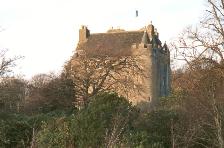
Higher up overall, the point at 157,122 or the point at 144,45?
the point at 144,45

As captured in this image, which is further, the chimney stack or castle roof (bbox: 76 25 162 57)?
the chimney stack

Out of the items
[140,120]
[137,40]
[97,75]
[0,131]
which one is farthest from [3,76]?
[137,40]

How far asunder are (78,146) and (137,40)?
1643 inches

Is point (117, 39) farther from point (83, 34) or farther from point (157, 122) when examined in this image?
point (157, 122)

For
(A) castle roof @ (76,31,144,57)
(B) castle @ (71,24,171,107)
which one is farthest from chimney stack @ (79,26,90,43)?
(A) castle roof @ (76,31,144,57)

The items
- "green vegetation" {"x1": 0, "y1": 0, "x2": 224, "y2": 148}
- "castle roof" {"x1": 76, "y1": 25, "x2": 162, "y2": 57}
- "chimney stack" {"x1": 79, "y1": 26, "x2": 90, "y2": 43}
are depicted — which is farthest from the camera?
"chimney stack" {"x1": 79, "y1": 26, "x2": 90, "y2": 43}

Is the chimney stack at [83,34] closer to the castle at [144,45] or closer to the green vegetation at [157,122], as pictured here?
the castle at [144,45]

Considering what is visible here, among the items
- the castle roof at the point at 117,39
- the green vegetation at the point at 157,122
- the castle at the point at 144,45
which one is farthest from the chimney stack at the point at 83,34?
the green vegetation at the point at 157,122

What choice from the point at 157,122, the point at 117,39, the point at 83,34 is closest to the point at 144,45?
the point at 117,39

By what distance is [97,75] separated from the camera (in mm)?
39000

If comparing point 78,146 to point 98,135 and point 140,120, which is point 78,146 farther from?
point 140,120

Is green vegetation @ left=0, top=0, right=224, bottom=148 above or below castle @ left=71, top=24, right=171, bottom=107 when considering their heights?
below

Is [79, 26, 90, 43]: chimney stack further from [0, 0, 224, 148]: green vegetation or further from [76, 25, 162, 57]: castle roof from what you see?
[0, 0, 224, 148]: green vegetation

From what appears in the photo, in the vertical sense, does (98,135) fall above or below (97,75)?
below
